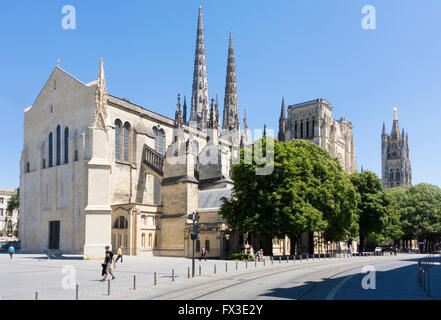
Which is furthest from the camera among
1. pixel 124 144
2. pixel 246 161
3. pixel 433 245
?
pixel 433 245

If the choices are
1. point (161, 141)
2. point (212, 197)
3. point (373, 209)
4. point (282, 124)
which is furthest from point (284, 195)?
point (282, 124)

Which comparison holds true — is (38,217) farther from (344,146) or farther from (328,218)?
(344,146)

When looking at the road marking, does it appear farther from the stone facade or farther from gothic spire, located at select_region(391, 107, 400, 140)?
gothic spire, located at select_region(391, 107, 400, 140)

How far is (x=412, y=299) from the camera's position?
14094 millimetres

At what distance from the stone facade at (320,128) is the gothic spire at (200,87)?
17.8 metres

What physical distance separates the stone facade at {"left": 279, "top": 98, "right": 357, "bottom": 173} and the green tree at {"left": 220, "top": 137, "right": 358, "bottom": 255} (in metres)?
47.1

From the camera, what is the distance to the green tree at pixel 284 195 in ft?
112

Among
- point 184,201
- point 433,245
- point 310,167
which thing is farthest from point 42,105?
point 433,245

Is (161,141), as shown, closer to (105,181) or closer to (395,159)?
(105,181)

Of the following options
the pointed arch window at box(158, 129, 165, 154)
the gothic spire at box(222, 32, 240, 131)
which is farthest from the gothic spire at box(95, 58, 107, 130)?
the gothic spire at box(222, 32, 240, 131)

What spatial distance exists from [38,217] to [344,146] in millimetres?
69156

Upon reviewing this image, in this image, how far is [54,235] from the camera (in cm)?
4194

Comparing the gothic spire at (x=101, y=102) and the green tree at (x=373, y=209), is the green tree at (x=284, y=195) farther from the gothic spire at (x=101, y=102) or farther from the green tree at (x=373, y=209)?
the green tree at (x=373, y=209)

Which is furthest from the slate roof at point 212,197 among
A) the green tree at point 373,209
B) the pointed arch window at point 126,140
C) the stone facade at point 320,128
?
the stone facade at point 320,128
